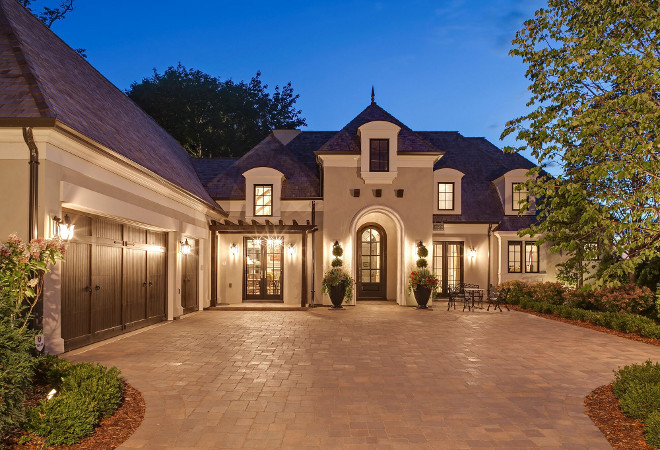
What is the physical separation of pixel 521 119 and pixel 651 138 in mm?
1726

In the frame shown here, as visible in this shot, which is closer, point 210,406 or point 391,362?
point 210,406

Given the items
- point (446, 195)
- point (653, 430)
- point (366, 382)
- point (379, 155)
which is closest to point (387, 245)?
point (446, 195)

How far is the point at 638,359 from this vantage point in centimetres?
918

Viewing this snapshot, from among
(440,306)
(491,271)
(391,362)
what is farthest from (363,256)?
(391,362)

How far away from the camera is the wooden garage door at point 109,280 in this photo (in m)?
9.02

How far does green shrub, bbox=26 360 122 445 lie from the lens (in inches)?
186

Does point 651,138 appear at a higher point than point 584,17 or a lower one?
lower

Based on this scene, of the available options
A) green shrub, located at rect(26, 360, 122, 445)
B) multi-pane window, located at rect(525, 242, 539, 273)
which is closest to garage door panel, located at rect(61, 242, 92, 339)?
green shrub, located at rect(26, 360, 122, 445)

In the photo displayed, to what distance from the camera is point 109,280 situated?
10531 millimetres

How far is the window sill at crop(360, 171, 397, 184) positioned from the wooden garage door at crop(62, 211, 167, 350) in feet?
27.9

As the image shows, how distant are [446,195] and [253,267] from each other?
9.78m

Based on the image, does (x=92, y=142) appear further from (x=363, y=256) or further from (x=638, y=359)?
(x=363, y=256)

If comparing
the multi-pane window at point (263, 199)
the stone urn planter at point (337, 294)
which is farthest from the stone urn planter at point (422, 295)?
the multi-pane window at point (263, 199)

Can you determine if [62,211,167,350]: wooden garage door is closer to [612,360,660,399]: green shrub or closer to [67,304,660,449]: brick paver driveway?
[67,304,660,449]: brick paver driveway
